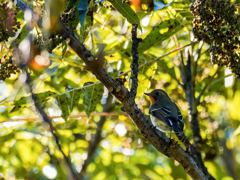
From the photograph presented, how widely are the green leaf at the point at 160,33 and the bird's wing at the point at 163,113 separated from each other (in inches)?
27.0

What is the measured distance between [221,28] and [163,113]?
1.07m

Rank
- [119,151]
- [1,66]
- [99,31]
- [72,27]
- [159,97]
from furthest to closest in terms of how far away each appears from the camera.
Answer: [119,151]
[159,97]
[99,31]
[1,66]
[72,27]

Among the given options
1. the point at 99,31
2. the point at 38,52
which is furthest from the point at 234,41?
the point at 38,52

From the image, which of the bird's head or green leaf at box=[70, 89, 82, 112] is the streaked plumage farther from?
green leaf at box=[70, 89, 82, 112]

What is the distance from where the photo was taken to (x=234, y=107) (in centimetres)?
372

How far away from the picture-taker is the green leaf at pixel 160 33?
8.88 feet

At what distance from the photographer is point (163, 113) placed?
2959 millimetres

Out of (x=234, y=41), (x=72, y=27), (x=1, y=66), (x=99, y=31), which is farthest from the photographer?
(x=99, y=31)

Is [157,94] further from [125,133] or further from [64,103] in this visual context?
[64,103]

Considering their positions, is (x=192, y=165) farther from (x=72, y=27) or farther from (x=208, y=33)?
(x=72, y=27)

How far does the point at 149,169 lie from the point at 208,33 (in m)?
2.06

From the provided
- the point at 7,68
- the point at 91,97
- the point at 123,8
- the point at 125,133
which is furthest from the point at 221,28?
the point at 125,133

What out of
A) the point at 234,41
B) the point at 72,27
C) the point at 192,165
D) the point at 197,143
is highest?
the point at 72,27

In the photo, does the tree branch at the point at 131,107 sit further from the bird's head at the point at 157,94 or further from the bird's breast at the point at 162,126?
the bird's head at the point at 157,94
